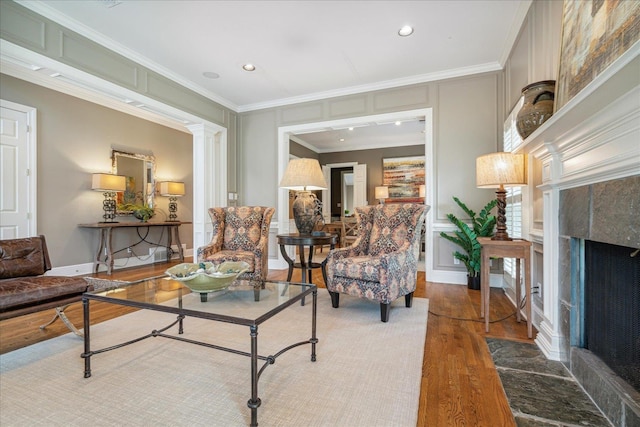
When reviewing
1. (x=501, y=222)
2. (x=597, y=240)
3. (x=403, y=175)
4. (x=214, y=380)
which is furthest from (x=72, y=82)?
(x=403, y=175)

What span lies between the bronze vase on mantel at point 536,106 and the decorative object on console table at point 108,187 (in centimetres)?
519

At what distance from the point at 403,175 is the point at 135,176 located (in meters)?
6.11

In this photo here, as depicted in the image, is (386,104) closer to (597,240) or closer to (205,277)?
(597,240)

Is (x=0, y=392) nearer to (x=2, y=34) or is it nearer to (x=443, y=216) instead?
(x=2, y=34)

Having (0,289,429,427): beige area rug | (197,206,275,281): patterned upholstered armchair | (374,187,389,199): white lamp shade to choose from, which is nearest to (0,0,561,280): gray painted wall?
(197,206,275,281): patterned upholstered armchair

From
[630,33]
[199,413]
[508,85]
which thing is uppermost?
[508,85]

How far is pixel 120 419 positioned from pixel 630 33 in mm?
2598

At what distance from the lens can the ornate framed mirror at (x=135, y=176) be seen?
5074mm

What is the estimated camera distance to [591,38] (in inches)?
58.5

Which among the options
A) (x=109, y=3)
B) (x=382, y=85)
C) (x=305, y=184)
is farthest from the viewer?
(x=382, y=85)

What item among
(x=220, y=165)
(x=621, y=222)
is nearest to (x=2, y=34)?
(x=220, y=165)

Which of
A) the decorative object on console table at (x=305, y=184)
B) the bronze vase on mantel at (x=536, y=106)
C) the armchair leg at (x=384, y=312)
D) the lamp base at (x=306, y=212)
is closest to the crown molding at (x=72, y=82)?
the decorative object on console table at (x=305, y=184)

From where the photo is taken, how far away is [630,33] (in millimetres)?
1183

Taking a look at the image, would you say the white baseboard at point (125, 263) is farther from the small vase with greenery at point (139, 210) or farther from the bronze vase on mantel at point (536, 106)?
the bronze vase on mantel at point (536, 106)
